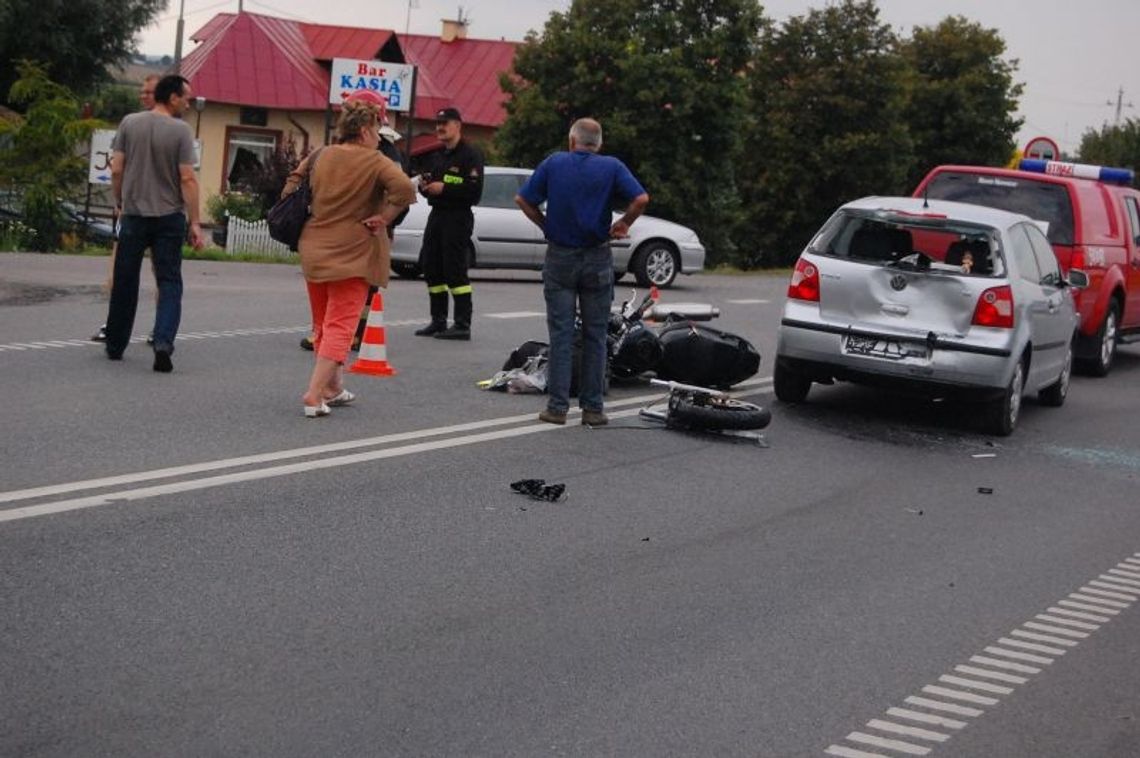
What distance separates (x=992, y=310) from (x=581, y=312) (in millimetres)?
3023

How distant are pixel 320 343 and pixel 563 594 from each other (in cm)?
413

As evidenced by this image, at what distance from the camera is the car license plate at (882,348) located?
41.5ft

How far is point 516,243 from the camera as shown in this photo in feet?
79.6

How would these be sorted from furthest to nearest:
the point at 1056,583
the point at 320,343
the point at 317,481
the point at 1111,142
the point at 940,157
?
the point at 1111,142
the point at 940,157
the point at 320,343
the point at 317,481
the point at 1056,583

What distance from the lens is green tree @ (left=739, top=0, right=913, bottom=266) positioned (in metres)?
55.2

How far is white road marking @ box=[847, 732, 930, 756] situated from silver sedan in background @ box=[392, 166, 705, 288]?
16619 mm

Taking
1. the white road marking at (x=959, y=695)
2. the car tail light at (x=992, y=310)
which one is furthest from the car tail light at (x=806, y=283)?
the white road marking at (x=959, y=695)

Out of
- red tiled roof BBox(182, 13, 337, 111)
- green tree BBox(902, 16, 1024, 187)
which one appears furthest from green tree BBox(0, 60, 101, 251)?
green tree BBox(902, 16, 1024, 187)

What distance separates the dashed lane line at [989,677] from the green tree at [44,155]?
2486cm

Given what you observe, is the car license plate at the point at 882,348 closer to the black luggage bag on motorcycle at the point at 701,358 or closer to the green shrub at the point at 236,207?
the black luggage bag on motorcycle at the point at 701,358

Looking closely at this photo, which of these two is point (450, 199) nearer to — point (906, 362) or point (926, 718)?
point (906, 362)

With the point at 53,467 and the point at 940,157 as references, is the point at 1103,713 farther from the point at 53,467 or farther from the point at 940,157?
the point at 940,157

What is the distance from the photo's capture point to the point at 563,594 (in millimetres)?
7246

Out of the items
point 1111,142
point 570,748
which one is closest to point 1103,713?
point 570,748
